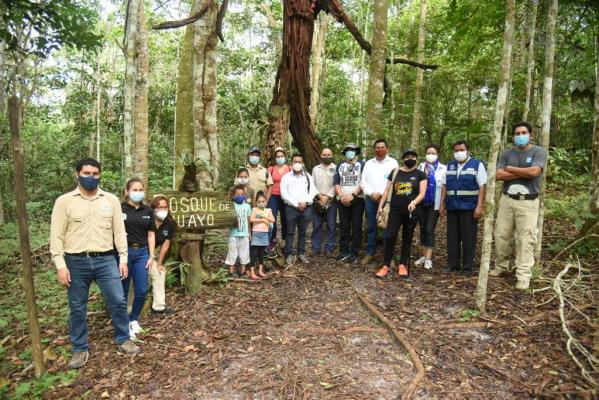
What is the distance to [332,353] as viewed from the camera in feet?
13.3

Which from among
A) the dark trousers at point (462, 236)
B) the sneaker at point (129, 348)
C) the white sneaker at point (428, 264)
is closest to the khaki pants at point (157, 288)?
the sneaker at point (129, 348)

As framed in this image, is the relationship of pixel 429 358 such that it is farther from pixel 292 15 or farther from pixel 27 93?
pixel 27 93

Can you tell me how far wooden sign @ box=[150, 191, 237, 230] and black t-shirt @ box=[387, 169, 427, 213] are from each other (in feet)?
7.87

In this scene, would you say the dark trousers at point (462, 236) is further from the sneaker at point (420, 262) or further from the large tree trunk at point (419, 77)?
the large tree trunk at point (419, 77)

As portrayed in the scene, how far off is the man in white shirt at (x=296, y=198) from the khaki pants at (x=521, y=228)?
2.93 meters

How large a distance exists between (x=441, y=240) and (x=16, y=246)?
32.3 ft

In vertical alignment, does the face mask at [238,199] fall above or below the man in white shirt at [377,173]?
below

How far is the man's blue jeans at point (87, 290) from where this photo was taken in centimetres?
400

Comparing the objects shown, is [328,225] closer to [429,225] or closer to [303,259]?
[303,259]

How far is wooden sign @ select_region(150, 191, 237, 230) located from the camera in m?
5.57

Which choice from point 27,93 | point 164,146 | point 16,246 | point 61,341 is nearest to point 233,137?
point 164,146

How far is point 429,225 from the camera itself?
6426 mm

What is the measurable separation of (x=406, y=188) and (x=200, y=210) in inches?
117

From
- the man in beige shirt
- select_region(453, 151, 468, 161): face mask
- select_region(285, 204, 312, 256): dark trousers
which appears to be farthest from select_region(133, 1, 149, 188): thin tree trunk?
select_region(453, 151, 468, 161): face mask
